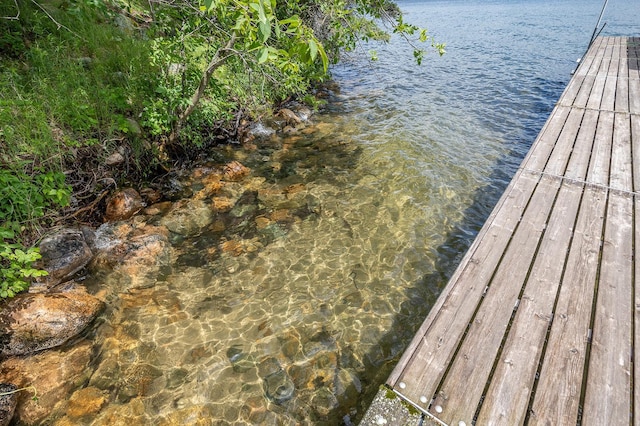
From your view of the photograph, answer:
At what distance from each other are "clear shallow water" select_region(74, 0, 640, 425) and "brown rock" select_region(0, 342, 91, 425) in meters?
0.21

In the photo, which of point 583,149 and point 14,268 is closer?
point 14,268

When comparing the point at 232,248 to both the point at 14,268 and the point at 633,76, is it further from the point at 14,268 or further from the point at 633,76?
the point at 633,76

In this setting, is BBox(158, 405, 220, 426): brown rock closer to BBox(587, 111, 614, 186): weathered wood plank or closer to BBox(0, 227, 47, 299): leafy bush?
BBox(0, 227, 47, 299): leafy bush

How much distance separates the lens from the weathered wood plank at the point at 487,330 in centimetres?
248

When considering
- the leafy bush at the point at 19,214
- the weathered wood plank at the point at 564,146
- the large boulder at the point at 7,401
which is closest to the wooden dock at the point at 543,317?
the weathered wood plank at the point at 564,146

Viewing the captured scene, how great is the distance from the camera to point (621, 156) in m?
5.62

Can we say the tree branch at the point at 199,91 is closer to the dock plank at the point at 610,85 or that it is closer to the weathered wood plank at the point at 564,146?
the weathered wood plank at the point at 564,146

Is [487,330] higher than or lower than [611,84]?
lower

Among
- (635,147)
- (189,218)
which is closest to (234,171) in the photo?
(189,218)

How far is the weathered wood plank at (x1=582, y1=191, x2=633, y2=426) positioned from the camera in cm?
236

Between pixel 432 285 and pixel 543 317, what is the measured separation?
68.7 inches

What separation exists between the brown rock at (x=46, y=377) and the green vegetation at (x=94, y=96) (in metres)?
0.95

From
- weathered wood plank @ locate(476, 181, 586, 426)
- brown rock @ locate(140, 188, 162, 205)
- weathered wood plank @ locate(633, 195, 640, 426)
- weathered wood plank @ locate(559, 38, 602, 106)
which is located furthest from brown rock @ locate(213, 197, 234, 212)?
weathered wood plank @ locate(559, 38, 602, 106)

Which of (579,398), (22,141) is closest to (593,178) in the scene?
(579,398)
